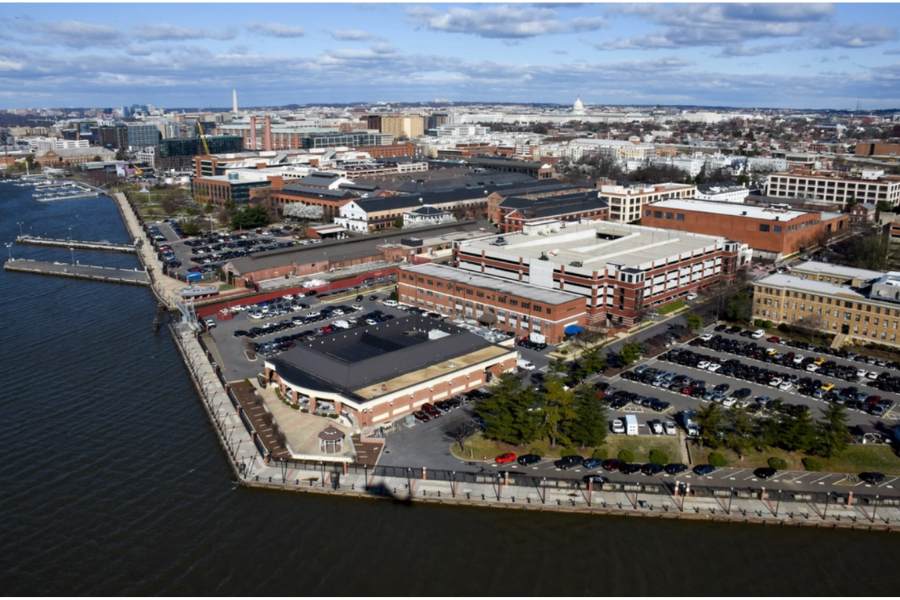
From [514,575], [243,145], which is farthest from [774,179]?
[243,145]

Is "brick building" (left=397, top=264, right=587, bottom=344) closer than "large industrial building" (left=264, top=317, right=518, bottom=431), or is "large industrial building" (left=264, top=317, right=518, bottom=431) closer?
"large industrial building" (left=264, top=317, right=518, bottom=431)

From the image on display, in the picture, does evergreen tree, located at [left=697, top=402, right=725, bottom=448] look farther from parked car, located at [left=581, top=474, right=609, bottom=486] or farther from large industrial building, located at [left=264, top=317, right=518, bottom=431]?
large industrial building, located at [left=264, top=317, right=518, bottom=431]

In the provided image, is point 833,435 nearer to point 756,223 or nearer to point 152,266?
point 756,223

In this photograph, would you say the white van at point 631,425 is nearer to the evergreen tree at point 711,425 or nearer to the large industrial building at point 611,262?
the evergreen tree at point 711,425

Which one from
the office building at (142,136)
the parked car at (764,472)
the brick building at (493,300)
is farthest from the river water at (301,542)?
the office building at (142,136)

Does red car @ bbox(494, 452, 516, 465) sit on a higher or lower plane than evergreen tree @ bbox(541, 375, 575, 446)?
lower

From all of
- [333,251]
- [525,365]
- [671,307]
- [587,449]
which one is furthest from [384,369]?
[333,251]

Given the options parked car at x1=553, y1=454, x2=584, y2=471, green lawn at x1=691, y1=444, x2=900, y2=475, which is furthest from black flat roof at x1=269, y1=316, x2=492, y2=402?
green lawn at x1=691, y1=444, x2=900, y2=475
